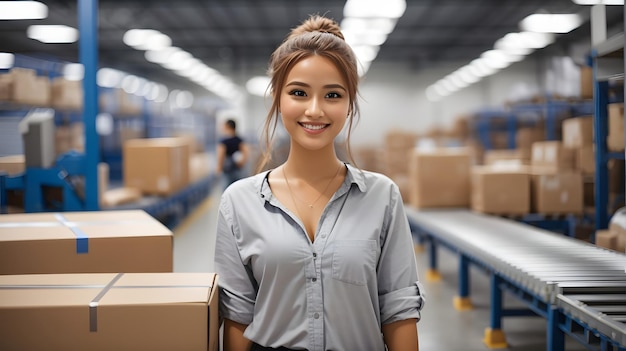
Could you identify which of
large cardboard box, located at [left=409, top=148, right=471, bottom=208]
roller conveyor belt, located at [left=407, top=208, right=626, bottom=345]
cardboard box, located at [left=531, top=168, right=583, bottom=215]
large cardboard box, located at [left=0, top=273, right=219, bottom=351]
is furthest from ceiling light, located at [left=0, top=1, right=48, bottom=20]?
large cardboard box, located at [left=0, top=273, right=219, bottom=351]

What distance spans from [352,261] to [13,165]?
3.17 m

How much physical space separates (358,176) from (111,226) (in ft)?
3.78

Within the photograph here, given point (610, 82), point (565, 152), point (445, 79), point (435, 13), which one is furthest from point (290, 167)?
point (445, 79)

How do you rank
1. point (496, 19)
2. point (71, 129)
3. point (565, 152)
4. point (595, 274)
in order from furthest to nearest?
point (496, 19) → point (71, 129) → point (565, 152) → point (595, 274)

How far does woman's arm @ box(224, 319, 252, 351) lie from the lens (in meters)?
1.80

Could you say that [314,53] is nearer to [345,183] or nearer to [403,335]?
[345,183]

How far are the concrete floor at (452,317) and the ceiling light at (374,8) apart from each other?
3.55 meters

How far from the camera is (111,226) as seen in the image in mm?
2412

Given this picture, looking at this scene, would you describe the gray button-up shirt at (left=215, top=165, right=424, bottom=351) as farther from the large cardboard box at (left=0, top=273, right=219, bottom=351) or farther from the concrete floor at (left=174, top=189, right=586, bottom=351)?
the concrete floor at (left=174, top=189, right=586, bottom=351)

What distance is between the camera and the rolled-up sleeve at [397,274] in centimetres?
175

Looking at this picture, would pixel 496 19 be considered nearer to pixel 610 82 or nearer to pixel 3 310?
pixel 610 82

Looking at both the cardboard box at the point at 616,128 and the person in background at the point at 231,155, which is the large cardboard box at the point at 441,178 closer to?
the cardboard box at the point at 616,128


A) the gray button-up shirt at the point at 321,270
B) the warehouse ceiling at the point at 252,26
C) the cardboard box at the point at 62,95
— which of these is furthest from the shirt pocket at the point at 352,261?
the warehouse ceiling at the point at 252,26

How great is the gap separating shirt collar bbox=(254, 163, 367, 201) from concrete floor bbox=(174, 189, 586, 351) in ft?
8.49
